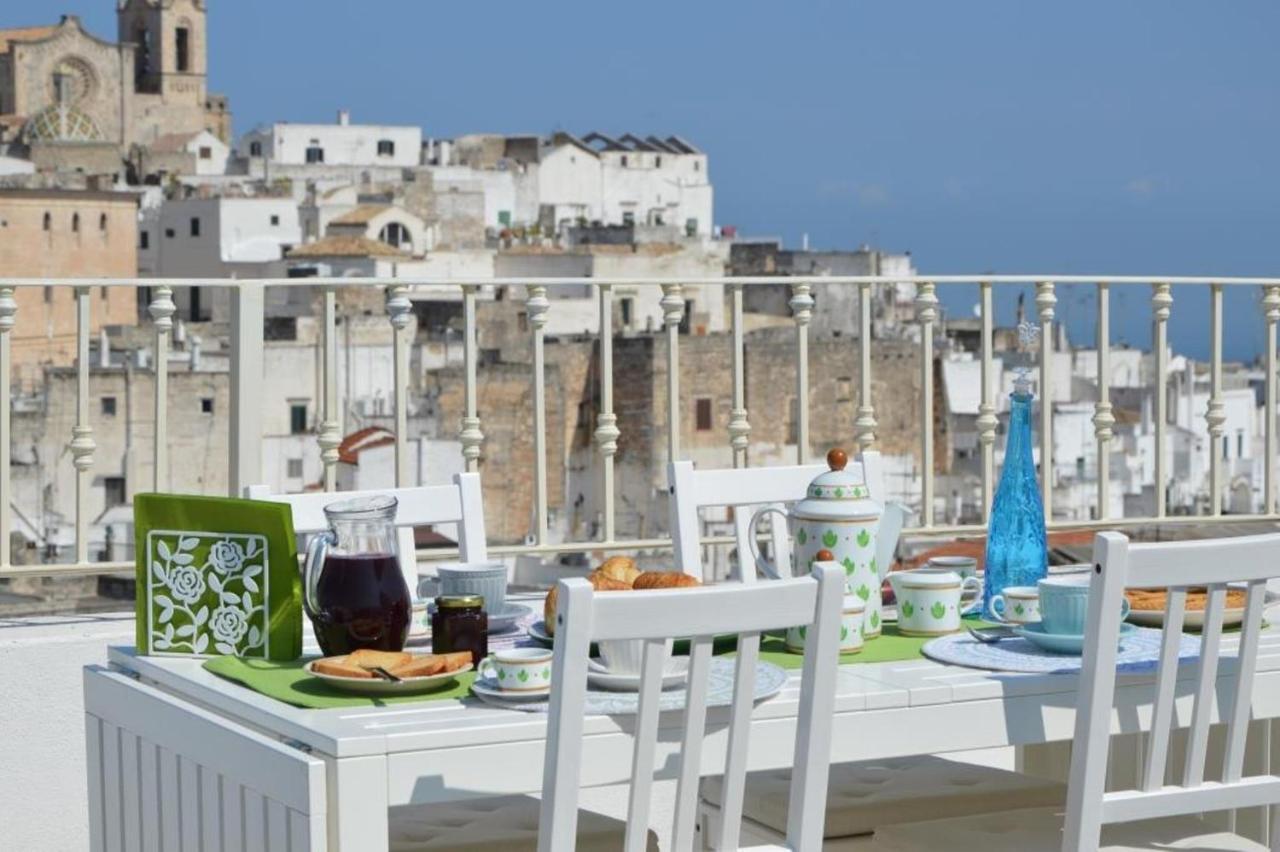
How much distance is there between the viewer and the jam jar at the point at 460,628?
2648mm

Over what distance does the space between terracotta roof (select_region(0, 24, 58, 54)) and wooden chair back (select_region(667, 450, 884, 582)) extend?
272 feet

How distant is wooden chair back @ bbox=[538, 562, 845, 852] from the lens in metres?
2.19

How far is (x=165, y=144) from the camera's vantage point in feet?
251

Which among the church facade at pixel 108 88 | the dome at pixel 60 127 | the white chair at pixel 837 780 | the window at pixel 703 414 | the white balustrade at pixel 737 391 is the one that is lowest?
the window at pixel 703 414

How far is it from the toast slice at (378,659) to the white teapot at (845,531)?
529 mm

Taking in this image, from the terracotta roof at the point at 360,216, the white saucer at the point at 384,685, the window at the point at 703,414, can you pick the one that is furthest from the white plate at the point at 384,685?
the terracotta roof at the point at 360,216

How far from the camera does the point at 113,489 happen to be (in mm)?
37688

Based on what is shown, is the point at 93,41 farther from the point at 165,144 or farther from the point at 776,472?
the point at 776,472

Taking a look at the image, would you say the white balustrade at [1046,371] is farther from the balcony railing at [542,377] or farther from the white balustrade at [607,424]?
the white balustrade at [607,424]

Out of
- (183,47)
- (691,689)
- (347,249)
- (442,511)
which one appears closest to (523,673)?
(691,689)

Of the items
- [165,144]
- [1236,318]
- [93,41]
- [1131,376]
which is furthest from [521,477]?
[1236,318]

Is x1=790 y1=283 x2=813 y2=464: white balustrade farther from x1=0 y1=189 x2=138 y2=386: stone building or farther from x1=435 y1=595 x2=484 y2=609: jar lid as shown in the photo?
x1=0 y1=189 x2=138 y2=386: stone building

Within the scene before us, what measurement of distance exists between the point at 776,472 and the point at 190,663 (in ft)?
3.80

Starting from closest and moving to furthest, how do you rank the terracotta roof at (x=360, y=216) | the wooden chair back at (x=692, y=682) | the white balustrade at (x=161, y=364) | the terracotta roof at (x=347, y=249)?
the wooden chair back at (x=692, y=682), the white balustrade at (x=161, y=364), the terracotta roof at (x=347, y=249), the terracotta roof at (x=360, y=216)
